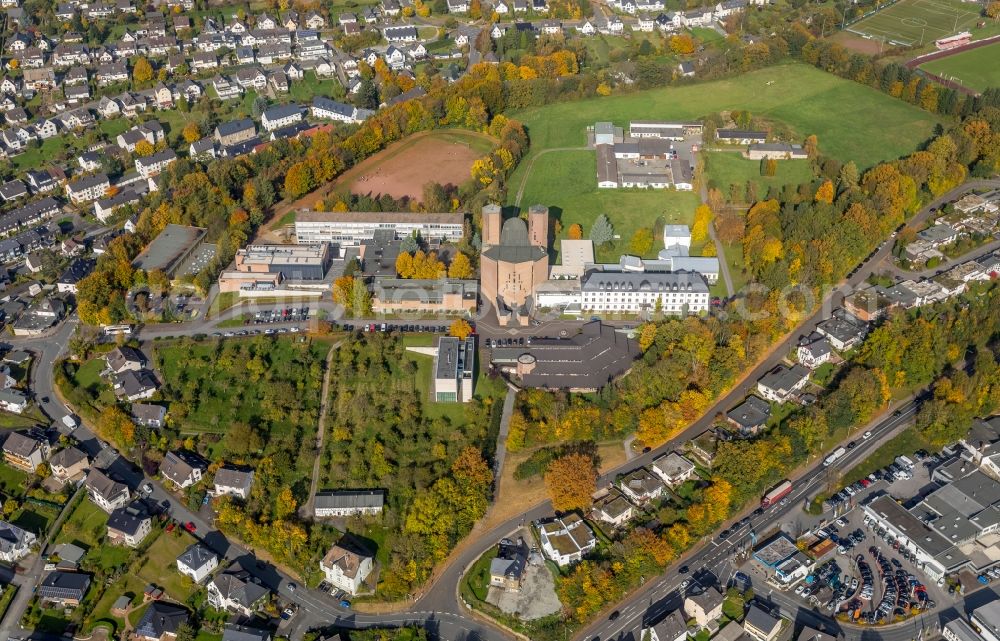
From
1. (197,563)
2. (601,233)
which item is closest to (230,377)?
(197,563)

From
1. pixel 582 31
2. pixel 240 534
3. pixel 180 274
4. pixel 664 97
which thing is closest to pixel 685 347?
pixel 240 534

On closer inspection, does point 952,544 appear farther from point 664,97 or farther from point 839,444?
point 664,97

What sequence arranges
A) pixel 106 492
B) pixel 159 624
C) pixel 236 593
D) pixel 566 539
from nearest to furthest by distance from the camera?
pixel 159 624 → pixel 236 593 → pixel 566 539 → pixel 106 492

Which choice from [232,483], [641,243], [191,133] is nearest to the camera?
[232,483]

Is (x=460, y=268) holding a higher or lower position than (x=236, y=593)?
higher

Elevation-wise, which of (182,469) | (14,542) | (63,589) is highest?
(182,469)

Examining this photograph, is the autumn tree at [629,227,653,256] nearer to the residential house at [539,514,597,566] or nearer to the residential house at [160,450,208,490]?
the residential house at [539,514,597,566]

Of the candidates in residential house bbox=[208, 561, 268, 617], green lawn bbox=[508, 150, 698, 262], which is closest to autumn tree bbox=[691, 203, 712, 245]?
green lawn bbox=[508, 150, 698, 262]

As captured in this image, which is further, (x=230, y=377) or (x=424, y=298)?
(x=424, y=298)

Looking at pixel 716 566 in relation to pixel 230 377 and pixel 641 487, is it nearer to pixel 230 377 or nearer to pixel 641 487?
pixel 641 487
